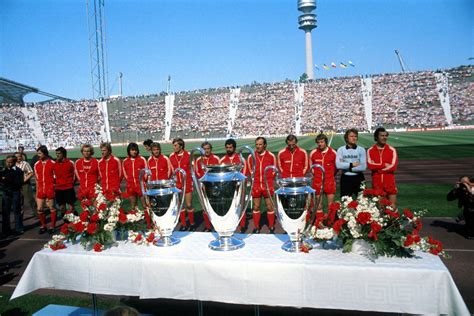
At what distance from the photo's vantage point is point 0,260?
6094 mm

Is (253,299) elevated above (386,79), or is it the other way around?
(386,79)

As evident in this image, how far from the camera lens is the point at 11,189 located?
306 inches

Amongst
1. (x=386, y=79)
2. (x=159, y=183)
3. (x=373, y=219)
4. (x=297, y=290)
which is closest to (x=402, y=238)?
(x=373, y=219)

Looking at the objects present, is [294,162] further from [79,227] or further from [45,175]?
[45,175]

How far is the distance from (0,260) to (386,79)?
57738 millimetres

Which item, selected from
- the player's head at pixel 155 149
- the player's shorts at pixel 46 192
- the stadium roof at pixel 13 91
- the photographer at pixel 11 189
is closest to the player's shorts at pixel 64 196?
the player's shorts at pixel 46 192

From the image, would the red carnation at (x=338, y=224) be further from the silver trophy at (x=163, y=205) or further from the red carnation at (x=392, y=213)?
the silver trophy at (x=163, y=205)

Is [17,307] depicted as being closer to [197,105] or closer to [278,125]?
[278,125]

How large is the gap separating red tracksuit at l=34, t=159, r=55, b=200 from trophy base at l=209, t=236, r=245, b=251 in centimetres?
563

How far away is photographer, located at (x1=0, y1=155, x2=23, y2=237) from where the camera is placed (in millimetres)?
7617

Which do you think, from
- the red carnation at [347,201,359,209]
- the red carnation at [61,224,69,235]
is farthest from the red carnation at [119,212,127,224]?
the red carnation at [347,201,359,209]

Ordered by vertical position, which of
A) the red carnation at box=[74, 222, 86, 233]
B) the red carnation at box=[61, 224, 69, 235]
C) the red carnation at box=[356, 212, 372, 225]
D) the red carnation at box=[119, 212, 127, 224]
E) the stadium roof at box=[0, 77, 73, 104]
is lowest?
the red carnation at box=[61, 224, 69, 235]

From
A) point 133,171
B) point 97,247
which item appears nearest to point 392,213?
point 97,247

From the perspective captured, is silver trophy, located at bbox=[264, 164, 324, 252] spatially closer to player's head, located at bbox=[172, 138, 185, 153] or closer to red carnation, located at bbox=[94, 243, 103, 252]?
red carnation, located at bbox=[94, 243, 103, 252]
